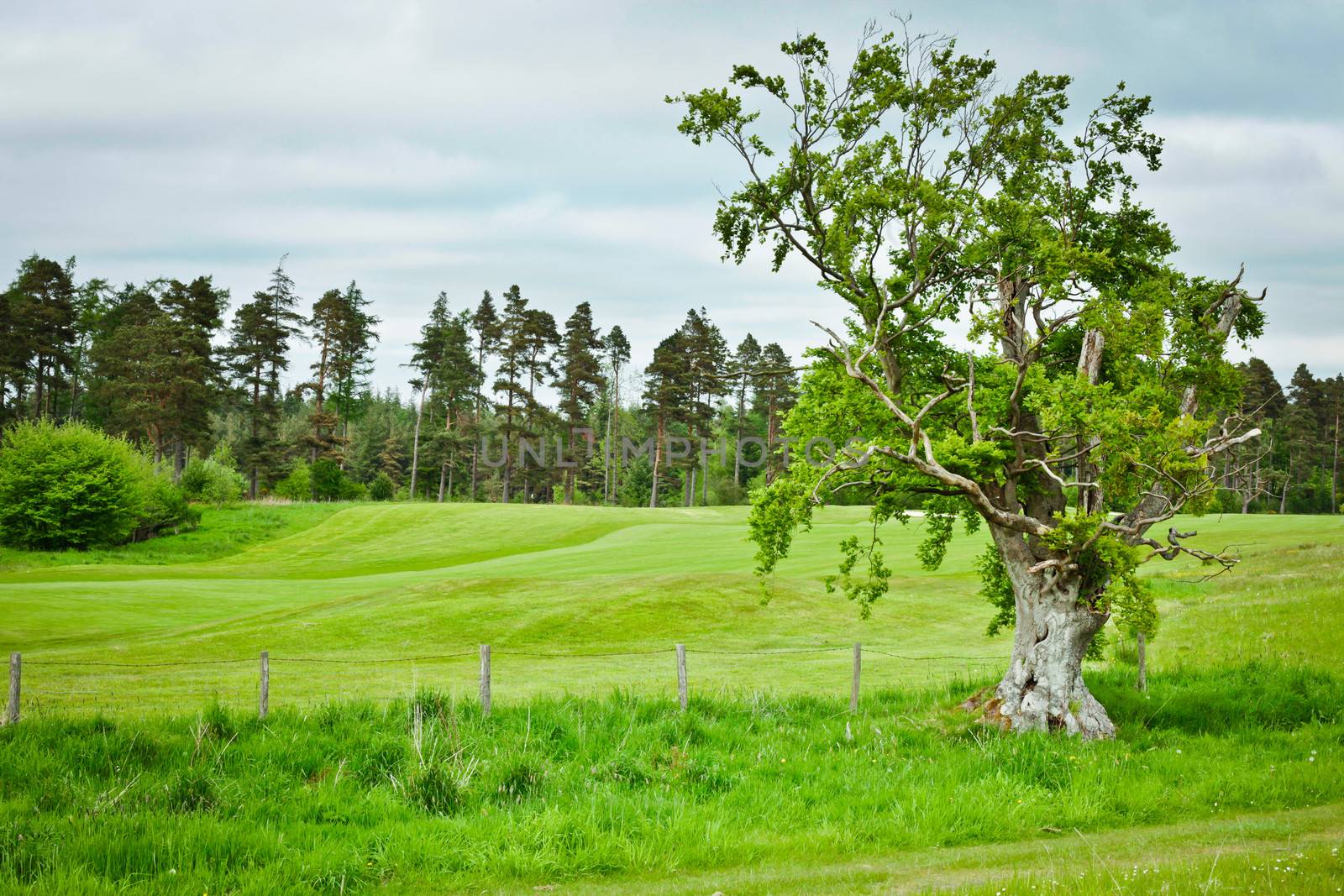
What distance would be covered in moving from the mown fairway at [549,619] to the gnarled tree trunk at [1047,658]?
4.65 m

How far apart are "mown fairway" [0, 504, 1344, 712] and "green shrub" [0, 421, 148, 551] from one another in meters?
2.62

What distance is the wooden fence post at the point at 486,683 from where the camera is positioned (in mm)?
13517

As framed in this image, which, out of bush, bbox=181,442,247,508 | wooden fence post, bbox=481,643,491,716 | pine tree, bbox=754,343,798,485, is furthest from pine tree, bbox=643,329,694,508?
wooden fence post, bbox=481,643,491,716

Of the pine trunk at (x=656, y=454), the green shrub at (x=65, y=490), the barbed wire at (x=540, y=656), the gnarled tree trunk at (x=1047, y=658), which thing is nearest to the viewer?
the gnarled tree trunk at (x=1047, y=658)

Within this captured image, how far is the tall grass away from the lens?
8.20m

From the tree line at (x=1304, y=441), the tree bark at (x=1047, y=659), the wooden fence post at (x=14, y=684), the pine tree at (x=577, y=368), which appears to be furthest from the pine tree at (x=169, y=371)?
the tree line at (x=1304, y=441)

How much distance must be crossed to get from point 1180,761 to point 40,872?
43.7ft

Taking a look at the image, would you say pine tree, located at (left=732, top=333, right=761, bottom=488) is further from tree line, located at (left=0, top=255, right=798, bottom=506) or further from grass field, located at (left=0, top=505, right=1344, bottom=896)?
grass field, located at (left=0, top=505, right=1344, bottom=896)

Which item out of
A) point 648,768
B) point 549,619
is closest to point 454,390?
point 549,619

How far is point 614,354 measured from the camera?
321 feet

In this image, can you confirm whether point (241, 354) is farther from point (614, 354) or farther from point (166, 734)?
point (166, 734)

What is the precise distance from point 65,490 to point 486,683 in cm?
4264

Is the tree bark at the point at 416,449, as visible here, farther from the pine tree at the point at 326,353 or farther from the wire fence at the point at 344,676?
the wire fence at the point at 344,676

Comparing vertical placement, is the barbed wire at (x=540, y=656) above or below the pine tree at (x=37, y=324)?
below
